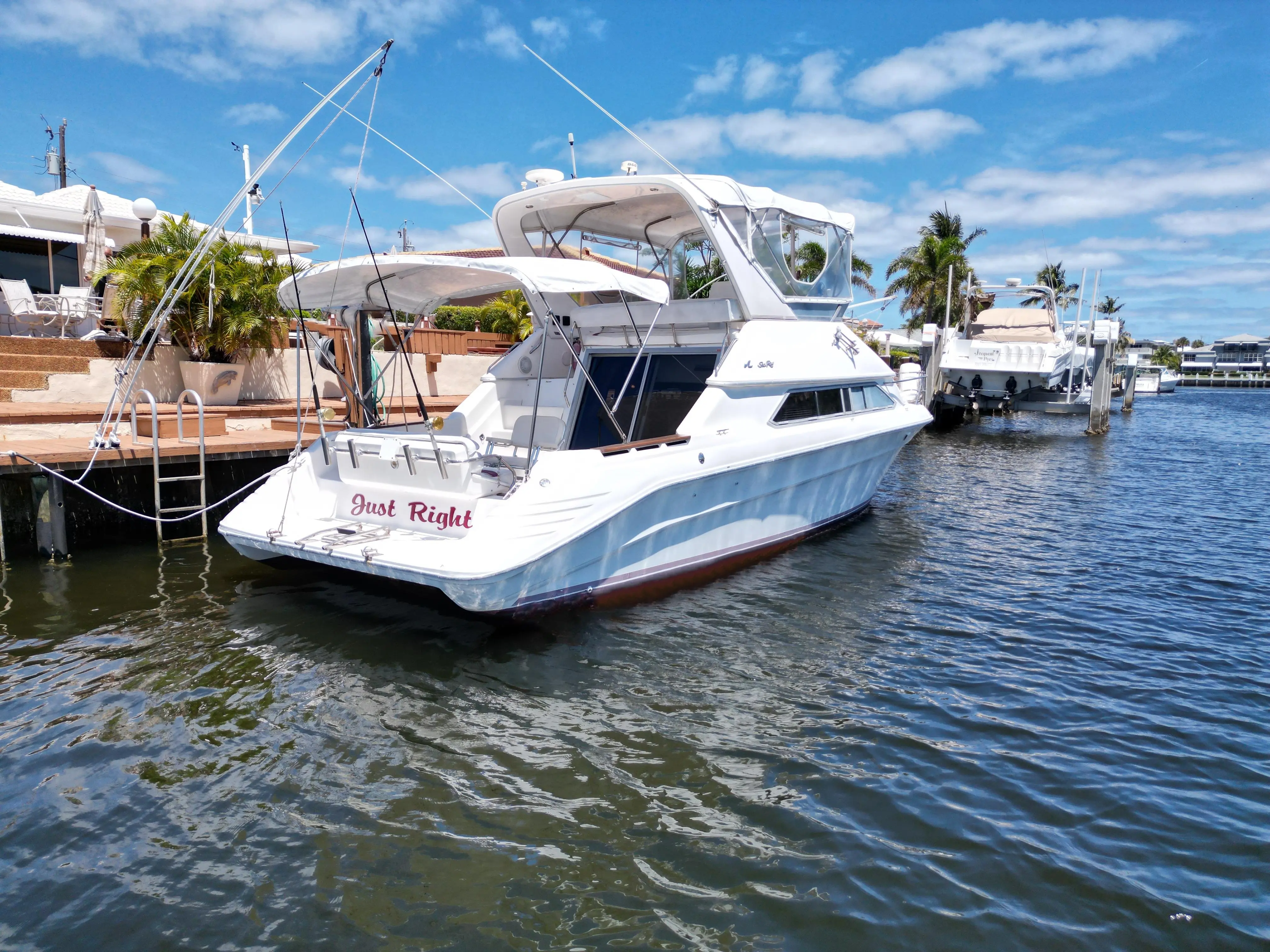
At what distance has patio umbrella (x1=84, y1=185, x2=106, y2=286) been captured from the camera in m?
14.3

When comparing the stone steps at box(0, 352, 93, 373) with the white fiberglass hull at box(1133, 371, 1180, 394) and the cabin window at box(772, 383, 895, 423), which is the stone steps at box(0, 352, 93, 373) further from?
the white fiberglass hull at box(1133, 371, 1180, 394)

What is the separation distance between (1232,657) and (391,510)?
6.60 m

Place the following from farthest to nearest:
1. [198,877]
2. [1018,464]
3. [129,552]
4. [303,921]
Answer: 1. [1018,464]
2. [129,552]
3. [198,877]
4. [303,921]

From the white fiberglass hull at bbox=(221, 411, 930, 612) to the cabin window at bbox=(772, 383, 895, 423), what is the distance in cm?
39

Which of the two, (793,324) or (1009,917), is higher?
(793,324)

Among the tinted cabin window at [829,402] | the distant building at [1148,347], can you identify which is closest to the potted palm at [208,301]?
the tinted cabin window at [829,402]

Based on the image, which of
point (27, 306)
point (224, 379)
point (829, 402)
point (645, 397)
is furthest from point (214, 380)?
point (829, 402)

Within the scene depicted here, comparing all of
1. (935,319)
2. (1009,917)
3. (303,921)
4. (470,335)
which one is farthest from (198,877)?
(935,319)

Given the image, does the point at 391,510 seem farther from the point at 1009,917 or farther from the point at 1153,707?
the point at 1153,707

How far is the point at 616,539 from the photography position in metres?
6.30

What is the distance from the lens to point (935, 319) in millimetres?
42219

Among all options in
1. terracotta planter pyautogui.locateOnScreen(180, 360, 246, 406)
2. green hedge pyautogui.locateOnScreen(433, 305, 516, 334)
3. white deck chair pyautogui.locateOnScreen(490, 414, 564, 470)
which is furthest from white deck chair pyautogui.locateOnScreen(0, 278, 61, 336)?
white deck chair pyautogui.locateOnScreen(490, 414, 564, 470)

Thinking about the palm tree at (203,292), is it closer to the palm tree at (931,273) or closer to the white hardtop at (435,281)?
the white hardtop at (435,281)

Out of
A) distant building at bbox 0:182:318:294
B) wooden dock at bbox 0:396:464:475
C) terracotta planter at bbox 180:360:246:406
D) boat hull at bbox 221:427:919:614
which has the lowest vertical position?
boat hull at bbox 221:427:919:614
